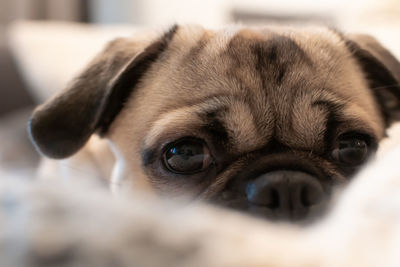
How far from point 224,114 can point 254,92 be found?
0.11 m

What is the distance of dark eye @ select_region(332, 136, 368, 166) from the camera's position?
4.58 feet

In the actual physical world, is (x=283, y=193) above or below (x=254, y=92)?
below

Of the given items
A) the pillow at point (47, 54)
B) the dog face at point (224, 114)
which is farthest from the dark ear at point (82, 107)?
the pillow at point (47, 54)

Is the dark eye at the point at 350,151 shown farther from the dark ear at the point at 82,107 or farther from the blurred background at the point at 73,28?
the blurred background at the point at 73,28

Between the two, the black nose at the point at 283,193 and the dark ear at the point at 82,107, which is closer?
the black nose at the point at 283,193

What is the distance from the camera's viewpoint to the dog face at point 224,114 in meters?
1.34

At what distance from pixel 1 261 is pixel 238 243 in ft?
0.80

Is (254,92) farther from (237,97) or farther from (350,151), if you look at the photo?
(350,151)

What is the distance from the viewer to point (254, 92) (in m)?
1.38

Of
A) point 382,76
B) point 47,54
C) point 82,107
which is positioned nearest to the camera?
point 82,107

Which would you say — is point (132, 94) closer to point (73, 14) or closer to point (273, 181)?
point (273, 181)

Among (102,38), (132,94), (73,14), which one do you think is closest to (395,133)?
(132,94)

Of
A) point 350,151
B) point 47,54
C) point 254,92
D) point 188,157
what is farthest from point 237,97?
A: point 47,54

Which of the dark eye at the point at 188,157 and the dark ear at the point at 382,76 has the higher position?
the dark ear at the point at 382,76
